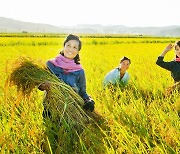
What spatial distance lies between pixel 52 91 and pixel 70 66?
34 centimetres

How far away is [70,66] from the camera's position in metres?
2.54

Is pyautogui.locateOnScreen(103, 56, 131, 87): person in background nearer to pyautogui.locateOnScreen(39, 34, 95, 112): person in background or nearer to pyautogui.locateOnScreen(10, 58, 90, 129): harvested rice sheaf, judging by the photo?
pyautogui.locateOnScreen(39, 34, 95, 112): person in background

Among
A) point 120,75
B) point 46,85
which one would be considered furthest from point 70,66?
point 120,75

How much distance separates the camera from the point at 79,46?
259 centimetres

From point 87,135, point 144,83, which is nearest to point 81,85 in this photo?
point 87,135

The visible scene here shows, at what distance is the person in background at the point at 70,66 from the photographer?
8.30 ft

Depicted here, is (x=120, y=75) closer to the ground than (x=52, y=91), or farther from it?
closer to the ground

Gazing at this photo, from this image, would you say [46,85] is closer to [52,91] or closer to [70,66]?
[52,91]

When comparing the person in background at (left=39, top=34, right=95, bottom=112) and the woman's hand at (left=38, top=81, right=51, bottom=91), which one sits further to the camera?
the person in background at (left=39, top=34, right=95, bottom=112)

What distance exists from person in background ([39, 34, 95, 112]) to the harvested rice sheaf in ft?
0.48

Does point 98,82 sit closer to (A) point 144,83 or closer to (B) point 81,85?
(A) point 144,83

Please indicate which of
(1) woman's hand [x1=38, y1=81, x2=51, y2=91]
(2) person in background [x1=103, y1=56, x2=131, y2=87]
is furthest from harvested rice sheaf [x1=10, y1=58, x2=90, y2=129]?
(2) person in background [x1=103, y1=56, x2=131, y2=87]

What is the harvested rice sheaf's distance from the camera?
226 cm

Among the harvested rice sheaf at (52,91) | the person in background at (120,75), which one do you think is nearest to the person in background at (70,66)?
the harvested rice sheaf at (52,91)
